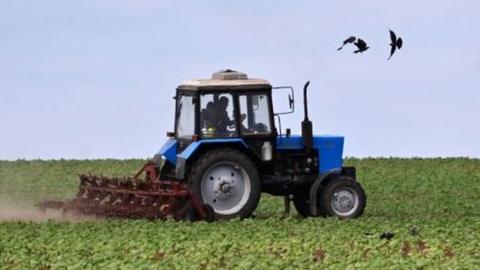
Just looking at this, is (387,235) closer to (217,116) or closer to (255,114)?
(255,114)

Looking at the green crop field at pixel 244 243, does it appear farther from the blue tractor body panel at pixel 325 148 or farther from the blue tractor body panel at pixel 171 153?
the blue tractor body panel at pixel 171 153

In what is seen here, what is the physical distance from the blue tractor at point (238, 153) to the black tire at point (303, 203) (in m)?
0.50

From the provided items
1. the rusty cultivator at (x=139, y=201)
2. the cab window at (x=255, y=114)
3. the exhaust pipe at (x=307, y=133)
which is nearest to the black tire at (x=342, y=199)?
the exhaust pipe at (x=307, y=133)

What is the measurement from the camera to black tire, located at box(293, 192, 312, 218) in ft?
69.3

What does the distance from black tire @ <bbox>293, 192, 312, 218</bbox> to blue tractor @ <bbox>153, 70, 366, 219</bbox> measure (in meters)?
0.50

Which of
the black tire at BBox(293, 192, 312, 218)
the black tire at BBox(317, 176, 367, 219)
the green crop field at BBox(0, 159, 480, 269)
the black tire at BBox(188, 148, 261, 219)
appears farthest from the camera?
the black tire at BBox(293, 192, 312, 218)

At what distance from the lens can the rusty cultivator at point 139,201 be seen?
19219 millimetres

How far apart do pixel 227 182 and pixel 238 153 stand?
0.51 meters

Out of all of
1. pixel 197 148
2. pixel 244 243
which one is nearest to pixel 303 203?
pixel 197 148

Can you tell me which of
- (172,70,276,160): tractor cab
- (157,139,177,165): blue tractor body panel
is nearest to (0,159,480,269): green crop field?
(172,70,276,160): tractor cab

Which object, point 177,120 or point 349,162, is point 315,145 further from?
point 349,162

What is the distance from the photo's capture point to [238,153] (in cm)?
1955

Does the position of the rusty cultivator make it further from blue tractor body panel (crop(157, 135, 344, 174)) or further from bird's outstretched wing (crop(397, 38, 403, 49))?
bird's outstretched wing (crop(397, 38, 403, 49))

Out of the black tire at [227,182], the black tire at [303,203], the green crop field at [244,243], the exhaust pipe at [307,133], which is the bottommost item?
the green crop field at [244,243]
